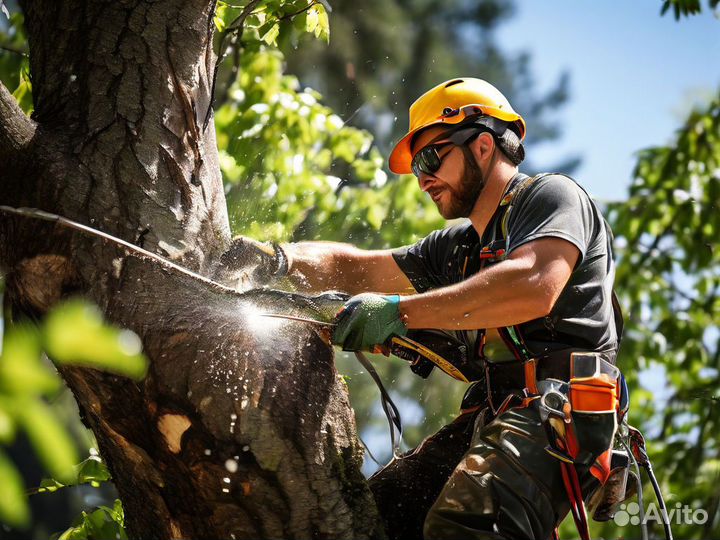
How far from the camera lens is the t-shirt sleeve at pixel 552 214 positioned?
2.30 m

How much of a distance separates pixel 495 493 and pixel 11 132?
60.5 inches

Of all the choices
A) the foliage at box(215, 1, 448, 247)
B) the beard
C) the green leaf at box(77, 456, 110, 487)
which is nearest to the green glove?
the beard

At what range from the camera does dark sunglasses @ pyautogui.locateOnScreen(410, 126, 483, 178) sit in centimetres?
275

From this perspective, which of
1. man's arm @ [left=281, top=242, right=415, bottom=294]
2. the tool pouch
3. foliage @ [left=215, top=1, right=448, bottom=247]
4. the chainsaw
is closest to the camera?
the tool pouch

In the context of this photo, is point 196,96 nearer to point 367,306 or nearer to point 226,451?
point 367,306

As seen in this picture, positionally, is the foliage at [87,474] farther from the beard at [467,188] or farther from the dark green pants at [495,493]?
the beard at [467,188]

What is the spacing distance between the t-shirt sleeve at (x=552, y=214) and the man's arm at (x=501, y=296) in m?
0.07

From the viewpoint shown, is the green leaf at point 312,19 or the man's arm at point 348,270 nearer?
the man's arm at point 348,270

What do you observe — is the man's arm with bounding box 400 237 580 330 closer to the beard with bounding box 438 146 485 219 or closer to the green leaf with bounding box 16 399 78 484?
the beard with bounding box 438 146 485 219

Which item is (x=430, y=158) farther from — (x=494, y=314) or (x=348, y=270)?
(x=494, y=314)

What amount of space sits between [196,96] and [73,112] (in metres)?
0.34

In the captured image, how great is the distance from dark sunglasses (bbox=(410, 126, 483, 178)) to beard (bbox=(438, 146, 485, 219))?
0.12ft

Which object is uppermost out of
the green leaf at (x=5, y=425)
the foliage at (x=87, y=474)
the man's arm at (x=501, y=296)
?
the man's arm at (x=501, y=296)

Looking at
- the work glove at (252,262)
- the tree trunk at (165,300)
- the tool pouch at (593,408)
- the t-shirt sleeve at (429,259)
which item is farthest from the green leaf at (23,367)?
the t-shirt sleeve at (429,259)
